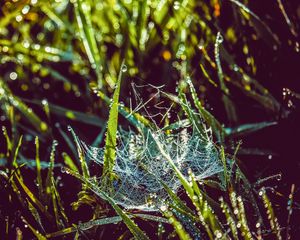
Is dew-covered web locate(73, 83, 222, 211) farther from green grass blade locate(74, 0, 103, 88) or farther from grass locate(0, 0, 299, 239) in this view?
green grass blade locate(74, 0, 103, 88)

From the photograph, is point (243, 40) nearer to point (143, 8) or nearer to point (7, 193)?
point (143, 8)

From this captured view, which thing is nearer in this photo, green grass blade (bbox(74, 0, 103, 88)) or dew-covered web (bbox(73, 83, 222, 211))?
dew-covered web (bbox(73, 83, 222, 211))

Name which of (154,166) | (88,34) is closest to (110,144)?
(154,166)

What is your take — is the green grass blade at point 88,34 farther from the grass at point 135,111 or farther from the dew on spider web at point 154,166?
the dew on spider web at point 154,166

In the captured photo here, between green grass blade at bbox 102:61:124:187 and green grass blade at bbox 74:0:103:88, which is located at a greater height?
green grass blade at bbox 74:0:103:88

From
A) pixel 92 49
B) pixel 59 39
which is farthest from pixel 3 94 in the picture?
pixel 59 39

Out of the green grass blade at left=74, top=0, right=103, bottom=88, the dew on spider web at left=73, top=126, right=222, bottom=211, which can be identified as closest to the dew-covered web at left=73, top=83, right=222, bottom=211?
the dew on spider web at left=73, top=126, right=222, bottom=211
